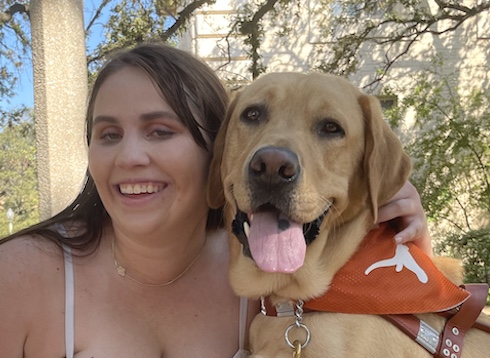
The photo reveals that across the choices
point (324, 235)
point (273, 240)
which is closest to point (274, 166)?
point (273, 240)

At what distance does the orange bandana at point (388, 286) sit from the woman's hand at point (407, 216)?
0.08 metres

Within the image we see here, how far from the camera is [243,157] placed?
7.82 feet

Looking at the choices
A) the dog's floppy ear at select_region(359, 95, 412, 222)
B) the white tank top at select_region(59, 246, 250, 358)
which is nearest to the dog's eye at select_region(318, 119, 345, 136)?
the dog's floppy ear at select_region(359, 95, 412, 222)

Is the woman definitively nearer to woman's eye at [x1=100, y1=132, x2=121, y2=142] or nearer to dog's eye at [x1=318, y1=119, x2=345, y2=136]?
woman's eye at [x1=100, y1=132, x2=121, y2=142]

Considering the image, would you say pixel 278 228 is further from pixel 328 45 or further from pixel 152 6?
pixel 328 45

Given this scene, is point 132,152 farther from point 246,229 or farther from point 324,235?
point 324,235

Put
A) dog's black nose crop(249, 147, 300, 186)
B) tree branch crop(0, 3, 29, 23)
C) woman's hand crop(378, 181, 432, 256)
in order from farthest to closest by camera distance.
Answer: tree branch crop(0, 3, 29, 23) < woman's hand crop(378, 181, 432, 256) < dog's black nose crop(249, 147, 300, 186)

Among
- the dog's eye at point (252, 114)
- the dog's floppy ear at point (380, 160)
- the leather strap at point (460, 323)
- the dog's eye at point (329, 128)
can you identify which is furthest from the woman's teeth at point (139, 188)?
the leather strap at point (460, 323)

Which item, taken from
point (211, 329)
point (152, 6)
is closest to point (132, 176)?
point (211, 329)

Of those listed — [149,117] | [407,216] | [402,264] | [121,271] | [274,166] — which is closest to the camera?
[274,166]

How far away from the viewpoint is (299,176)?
82.9 inches

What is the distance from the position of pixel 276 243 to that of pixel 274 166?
1.02 ft

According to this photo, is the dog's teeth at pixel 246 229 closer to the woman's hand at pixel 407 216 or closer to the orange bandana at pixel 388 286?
the orange bandana at pixel 388 286

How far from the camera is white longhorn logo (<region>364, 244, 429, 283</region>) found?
2.23 m
